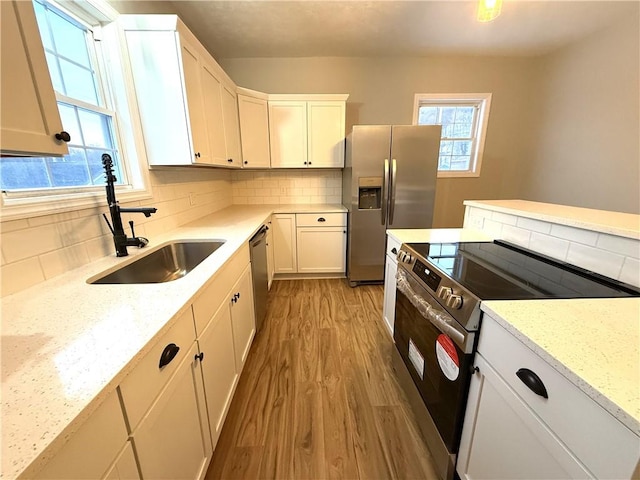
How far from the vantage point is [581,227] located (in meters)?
1.04

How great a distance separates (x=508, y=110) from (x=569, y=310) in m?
3.75

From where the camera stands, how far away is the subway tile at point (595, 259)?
3.07ft

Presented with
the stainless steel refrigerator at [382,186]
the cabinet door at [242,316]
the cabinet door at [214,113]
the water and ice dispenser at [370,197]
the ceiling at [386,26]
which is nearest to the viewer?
the cabinet door at [242,316]

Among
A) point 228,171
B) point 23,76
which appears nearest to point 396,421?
point 23,76

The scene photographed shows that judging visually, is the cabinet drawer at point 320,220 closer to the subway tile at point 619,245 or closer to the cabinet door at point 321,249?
the cabinet door at point 321,249

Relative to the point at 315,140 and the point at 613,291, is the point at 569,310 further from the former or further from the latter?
the point at 315,140

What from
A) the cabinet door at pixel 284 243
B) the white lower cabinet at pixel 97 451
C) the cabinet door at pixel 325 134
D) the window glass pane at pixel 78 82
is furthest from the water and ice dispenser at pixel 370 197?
the white lower cabinet at pixel 97 451

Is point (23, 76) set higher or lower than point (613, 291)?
higher

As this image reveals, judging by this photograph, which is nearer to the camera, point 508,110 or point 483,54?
point 483,54

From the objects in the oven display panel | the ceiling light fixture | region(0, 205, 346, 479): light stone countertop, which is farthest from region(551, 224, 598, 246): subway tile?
region(0, 205, 346, 479): light stone countertop

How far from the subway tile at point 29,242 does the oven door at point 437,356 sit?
1624 mm

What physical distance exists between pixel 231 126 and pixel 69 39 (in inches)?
51.4

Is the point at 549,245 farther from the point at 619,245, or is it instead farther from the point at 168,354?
the point at 168,354

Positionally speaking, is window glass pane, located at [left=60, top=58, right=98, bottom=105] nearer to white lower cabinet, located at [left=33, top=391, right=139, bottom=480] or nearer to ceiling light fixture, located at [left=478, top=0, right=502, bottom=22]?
white lower cabinet, located at [left=33, top=391, right=139, bottom=480]
